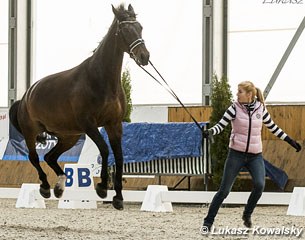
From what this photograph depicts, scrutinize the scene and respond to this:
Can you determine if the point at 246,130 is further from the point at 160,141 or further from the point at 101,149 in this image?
the point at 160,141

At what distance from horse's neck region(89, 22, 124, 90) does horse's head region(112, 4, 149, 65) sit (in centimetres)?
13

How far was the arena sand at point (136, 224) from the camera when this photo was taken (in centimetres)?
819

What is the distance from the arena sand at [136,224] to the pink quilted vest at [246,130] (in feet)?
2.97

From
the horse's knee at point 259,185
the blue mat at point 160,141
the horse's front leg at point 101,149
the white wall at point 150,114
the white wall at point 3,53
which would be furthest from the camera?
the white wall at point 3,53

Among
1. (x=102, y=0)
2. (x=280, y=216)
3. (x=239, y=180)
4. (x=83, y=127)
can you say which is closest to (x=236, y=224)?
(x=280, y=216)

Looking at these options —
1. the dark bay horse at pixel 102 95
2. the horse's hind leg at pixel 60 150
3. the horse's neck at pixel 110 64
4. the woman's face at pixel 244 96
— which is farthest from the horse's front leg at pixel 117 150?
the woman's face at pixel 244 96

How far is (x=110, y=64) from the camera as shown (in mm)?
8758

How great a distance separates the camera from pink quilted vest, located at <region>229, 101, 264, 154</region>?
7910 millimetres

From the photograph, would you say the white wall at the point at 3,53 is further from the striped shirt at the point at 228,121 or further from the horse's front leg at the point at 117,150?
the striped shirt at the point at 228,121

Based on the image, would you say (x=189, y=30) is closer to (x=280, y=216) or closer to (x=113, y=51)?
(x=280, y=216)

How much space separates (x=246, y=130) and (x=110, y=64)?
5.75 feet

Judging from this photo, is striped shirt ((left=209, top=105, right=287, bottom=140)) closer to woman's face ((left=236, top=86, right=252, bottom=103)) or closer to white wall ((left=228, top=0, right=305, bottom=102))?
woman's face ((left=236, top=86, right=252, bottom=103))

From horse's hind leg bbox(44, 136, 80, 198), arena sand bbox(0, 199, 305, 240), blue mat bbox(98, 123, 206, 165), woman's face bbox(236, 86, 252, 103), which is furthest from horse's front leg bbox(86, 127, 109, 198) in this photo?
blue mat bbox(98, 123, 206, 165)

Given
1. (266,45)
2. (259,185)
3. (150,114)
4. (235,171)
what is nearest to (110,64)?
(235,171)
